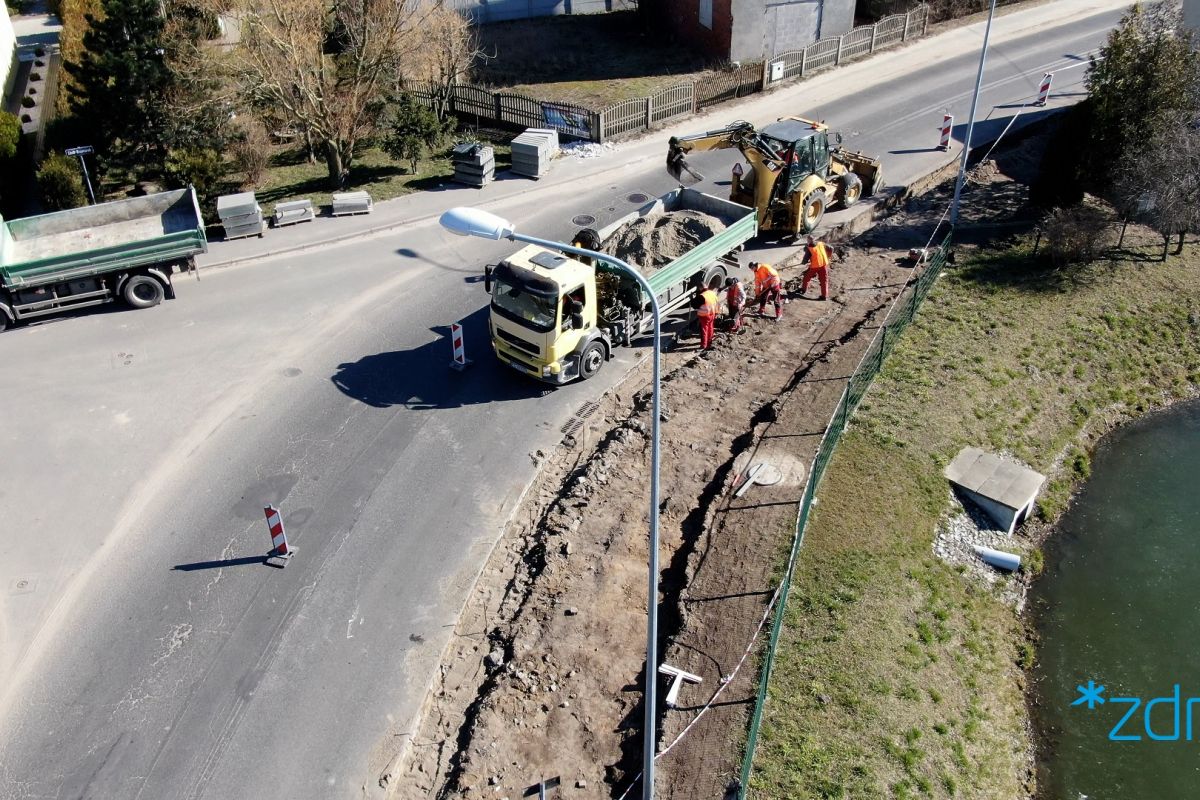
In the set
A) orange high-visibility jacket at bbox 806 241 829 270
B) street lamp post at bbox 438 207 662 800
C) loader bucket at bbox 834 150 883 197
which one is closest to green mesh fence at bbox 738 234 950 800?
orange high-visibility jacket at bbox 806 241 829 270

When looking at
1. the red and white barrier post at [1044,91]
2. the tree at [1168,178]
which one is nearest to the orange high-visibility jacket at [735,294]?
the tree at [1168,178]

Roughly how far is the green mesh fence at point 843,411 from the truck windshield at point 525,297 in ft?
18.5

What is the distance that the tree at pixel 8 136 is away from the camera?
82.6ft

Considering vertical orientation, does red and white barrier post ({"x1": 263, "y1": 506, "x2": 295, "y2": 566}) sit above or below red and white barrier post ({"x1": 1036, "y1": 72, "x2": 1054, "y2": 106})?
below

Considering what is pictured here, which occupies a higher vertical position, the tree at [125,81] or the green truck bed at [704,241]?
the tree at [125,81]

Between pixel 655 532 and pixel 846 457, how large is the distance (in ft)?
27.4

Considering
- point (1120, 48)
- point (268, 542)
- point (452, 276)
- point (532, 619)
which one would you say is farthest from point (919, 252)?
point (268, 542)

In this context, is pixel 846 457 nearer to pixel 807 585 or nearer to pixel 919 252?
pixel 807 585

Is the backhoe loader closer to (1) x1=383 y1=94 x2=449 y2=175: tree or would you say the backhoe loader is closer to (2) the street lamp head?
(1) x1=383 y1=94 x2=449 y2=175: tree

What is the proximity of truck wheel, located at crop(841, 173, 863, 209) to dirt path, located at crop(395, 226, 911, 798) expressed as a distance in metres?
5.99

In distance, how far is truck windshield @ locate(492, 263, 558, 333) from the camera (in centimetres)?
1708

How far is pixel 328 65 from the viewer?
2906 centimetres

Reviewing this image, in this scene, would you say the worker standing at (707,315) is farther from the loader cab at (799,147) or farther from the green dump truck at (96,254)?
the green dump truck at (96,254)

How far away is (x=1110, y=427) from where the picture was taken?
66.8 feet
